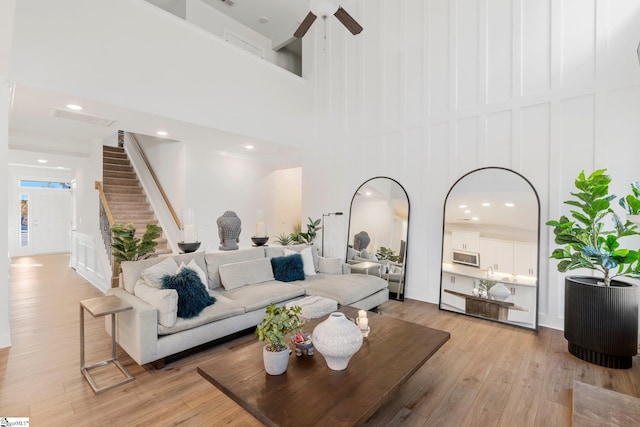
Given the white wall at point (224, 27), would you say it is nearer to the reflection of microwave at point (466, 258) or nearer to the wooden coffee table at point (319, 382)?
the reflection of microwave at point (466, 258)

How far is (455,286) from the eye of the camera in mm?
4285

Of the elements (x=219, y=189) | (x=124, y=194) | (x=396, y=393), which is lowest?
(x=396, y=393)

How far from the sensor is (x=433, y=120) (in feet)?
15.2

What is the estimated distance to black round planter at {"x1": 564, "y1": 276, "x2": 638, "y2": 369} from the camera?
2719mm

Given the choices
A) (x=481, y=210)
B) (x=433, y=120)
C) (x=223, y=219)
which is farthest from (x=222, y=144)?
(x=481, y=210)

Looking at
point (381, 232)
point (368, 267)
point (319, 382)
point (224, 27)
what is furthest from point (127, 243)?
point (224, 27)

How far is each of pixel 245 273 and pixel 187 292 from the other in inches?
40.5

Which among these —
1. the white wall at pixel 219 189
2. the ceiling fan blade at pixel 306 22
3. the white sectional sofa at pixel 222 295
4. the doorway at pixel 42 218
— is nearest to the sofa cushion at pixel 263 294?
the white sectional sofa at pixel 222 295

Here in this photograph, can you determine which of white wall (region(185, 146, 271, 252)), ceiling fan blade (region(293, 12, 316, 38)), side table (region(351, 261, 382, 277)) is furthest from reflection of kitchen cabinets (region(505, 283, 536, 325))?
white wall (region(185, 146, 271, 252))

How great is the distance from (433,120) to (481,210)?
1530 mm

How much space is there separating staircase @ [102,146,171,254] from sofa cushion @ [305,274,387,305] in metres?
3.49

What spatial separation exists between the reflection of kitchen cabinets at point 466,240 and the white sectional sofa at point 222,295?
1.19 m

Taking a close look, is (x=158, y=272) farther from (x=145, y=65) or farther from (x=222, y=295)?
(x=145, y=65)

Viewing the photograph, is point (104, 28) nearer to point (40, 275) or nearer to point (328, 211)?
point (328, 211)
